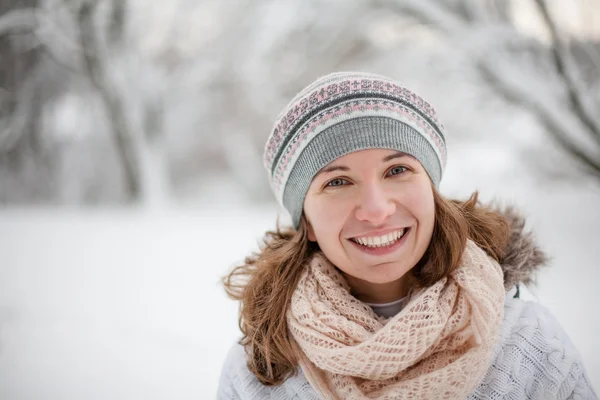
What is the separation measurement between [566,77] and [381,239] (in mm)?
2994

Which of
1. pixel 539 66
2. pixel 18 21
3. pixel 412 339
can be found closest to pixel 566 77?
pixel 539 66

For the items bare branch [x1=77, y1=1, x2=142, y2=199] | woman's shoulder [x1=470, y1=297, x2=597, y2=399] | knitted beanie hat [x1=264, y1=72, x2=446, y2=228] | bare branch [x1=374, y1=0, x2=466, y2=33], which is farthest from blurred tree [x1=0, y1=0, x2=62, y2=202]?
woman's shoulder [x1=470, y1=297, x2=597, y2=399]

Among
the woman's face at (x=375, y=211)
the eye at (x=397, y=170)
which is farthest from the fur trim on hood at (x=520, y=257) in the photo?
the eye at (x=397, y=170)

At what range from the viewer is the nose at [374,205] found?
1.11 metres

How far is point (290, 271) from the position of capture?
1393 mm

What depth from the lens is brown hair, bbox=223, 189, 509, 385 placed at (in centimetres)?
127

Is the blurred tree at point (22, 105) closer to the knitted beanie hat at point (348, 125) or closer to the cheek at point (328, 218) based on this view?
the knitted beanie hat at point (348, 125)

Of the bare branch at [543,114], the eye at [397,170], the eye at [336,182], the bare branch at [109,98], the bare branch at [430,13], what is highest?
the bare branch at [109,98]

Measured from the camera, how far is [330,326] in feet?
3.91

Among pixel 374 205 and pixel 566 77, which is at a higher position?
pixel 566 77

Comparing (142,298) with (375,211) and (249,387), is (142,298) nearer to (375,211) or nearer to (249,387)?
(249,387)

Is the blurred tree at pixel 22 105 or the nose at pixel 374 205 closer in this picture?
the nose at pixel 374 205

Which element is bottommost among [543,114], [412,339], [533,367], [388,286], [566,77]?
[533,367]

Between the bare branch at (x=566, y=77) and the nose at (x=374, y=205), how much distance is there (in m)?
2.94
